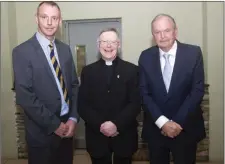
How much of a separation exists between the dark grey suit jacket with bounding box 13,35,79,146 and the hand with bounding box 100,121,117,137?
33cm

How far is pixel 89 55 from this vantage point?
10.3ft

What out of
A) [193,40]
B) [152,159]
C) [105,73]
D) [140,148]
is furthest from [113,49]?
[140,148]

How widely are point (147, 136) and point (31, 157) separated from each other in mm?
899

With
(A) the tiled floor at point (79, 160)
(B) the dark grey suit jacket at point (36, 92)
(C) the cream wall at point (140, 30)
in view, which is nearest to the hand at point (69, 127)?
(B) the dark grey suit jacket at point (36, 92)

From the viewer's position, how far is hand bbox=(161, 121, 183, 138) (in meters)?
2.00

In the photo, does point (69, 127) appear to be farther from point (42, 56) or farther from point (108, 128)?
point (42, 56)

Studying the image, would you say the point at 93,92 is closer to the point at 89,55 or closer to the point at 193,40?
the point at 89,55

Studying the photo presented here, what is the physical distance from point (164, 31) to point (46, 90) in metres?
0.97

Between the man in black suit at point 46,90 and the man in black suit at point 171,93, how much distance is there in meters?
0.61

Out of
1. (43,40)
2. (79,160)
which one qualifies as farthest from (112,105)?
(79,160)

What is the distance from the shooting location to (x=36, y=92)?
2.00 meters

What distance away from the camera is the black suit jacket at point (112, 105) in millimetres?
2076

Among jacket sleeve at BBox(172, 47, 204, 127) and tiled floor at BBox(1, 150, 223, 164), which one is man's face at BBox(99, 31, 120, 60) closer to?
jacket sleeve at BBox(172, 47, 204, 127)

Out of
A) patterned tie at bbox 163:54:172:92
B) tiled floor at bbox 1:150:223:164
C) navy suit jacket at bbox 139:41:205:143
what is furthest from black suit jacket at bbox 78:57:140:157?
tiled floor at bbox 1:150:223:164
